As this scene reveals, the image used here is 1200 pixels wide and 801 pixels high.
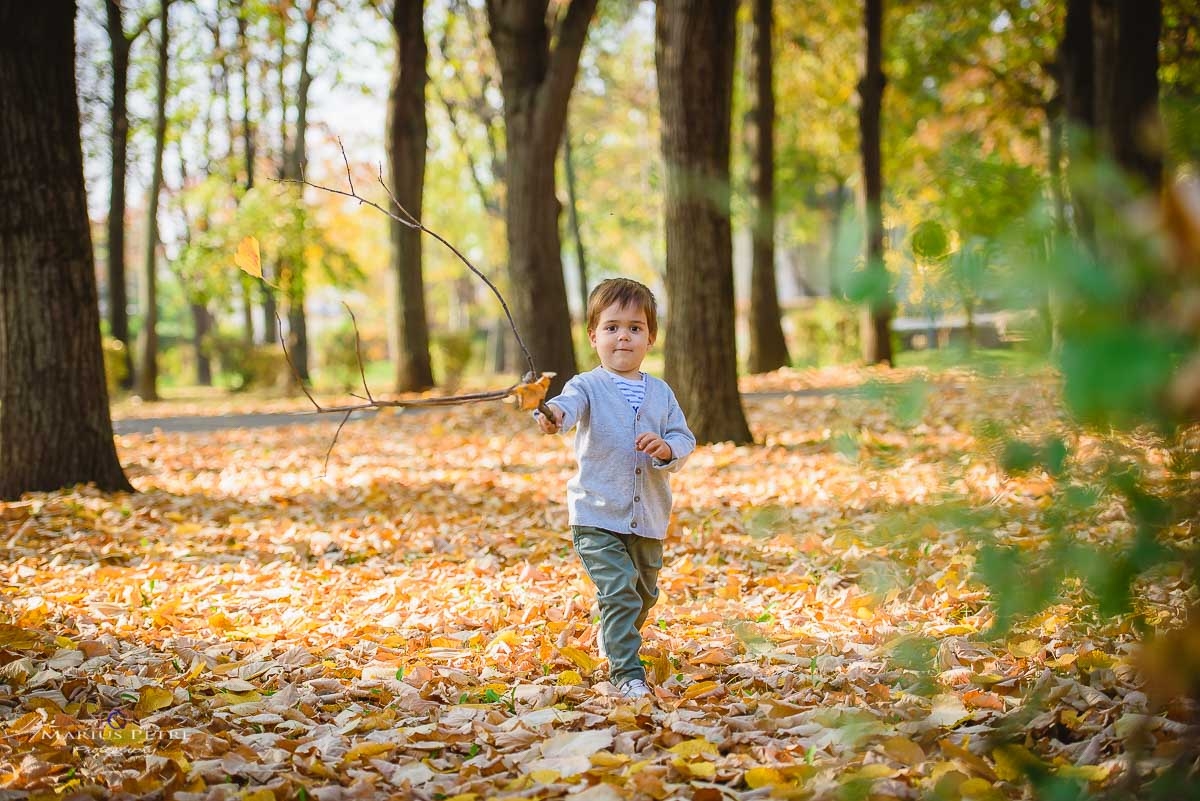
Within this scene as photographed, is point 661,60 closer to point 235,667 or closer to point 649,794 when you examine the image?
point 235,667

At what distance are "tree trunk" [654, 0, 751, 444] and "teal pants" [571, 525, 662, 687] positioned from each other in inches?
184

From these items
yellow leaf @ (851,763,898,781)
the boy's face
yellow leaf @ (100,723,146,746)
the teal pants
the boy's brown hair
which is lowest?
yellow leaf @ (851,763,898,781)

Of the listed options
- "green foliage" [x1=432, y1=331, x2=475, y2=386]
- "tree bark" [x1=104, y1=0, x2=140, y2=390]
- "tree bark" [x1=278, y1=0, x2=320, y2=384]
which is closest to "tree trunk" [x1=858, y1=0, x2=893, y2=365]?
"green foliage" [x1=432, y1=331, x2=475, y2=386]

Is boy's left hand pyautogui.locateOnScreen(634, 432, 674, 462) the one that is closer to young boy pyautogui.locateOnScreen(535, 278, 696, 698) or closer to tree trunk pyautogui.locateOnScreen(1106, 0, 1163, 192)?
young boy pyautogui.locateOnScreen(535, 278, 696, 698)

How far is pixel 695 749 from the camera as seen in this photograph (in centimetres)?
276

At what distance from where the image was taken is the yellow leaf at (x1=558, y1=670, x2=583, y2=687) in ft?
11.3

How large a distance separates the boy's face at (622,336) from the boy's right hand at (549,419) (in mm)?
325

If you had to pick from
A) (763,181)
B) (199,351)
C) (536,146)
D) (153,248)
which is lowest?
(199,351)

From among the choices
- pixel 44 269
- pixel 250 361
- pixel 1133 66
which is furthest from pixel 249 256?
pixel 250 361

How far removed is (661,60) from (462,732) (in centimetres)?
625

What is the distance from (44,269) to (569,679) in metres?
5.22

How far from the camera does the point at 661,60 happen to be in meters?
8.05

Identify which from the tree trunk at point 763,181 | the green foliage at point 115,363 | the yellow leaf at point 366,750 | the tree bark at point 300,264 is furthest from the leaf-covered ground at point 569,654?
the green foliage at point 115,363

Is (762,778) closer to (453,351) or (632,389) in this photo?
(632,389)
